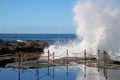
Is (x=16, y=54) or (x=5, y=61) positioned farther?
(x=16, y=54)

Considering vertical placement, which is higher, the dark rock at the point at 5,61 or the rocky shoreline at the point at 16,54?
the rocky shoreline at the point at 16,54

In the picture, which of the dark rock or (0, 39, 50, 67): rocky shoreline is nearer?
the dark rock

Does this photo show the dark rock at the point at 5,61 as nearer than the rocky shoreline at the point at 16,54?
Yes

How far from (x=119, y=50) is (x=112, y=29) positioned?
325 centimetres

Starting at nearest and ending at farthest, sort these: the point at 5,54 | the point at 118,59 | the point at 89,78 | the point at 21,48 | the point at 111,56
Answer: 1. the point at 89,78
2. the point at 118,59
3. the point at 111,56
4. the point at 5,54
5. the point at 21,48

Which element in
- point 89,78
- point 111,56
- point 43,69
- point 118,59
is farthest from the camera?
point 111,56

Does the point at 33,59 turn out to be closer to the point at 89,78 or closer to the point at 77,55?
the point at 77,55

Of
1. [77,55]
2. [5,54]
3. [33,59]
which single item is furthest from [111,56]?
[5,54]

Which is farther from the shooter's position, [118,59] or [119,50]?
[119,50]

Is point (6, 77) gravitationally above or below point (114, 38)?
below

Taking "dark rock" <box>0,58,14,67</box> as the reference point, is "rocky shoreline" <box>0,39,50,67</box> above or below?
above

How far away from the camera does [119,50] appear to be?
A: 3152cm

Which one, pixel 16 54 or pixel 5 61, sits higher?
pixel 16 54

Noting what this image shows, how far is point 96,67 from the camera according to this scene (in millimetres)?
24516
